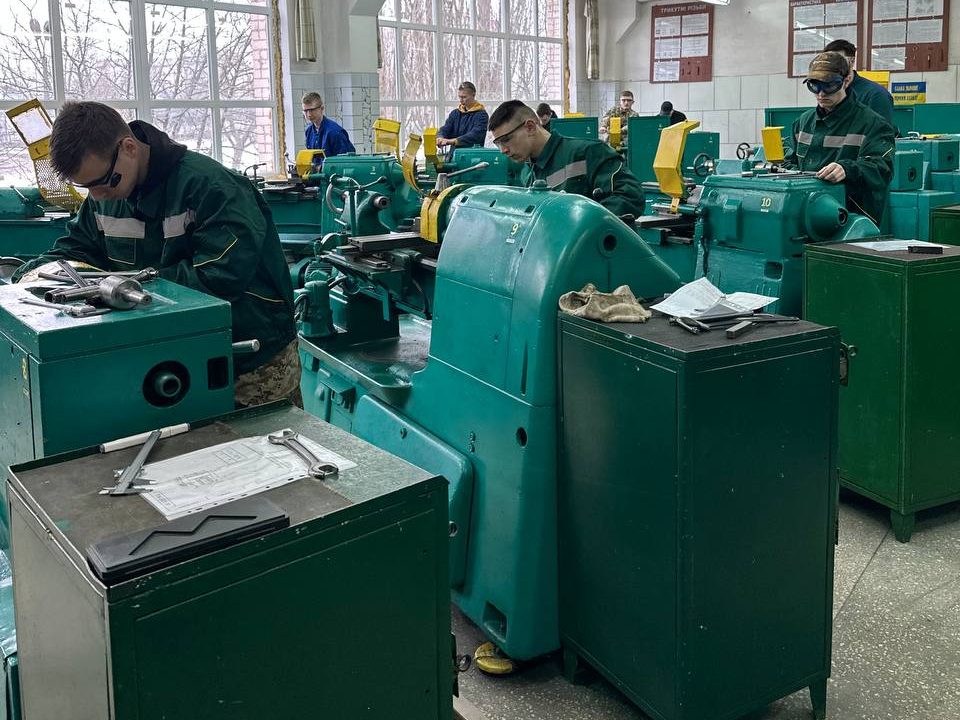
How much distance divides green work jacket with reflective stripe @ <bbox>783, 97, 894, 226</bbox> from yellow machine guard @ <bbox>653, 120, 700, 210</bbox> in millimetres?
525

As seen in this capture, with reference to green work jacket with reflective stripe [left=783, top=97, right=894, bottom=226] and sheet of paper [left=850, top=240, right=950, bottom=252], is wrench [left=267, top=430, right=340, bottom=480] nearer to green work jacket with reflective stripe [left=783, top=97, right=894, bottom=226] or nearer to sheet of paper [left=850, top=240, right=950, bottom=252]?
sheet of paper [left=850, top=240, right=950, bottom=252]

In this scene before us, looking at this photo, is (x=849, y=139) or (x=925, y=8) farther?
(x=925, y=8)

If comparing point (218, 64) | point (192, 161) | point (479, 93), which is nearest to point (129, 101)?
point (218, 64)

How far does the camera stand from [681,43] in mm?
11523

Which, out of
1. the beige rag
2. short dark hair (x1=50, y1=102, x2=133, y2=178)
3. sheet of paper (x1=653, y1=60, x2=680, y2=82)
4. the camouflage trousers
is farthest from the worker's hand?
sheet of paper (x1=653, y1=60, x2=680, y2=82)

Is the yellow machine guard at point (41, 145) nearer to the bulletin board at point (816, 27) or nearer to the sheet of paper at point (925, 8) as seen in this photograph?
the bulletin board at point (816, 27)

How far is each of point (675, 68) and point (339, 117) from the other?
4814mm

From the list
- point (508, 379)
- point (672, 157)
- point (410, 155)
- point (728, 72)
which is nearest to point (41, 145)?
point (410, 155)

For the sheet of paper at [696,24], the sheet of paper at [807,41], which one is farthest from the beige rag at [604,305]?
the sheet of paper at [696,24]

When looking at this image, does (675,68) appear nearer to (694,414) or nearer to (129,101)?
(129,101)

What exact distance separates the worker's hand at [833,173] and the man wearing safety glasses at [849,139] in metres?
0.06

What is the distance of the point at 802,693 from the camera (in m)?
2.20

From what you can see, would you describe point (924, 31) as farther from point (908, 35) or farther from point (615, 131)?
point (615, 131)

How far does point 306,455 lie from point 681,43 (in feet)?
36.9
